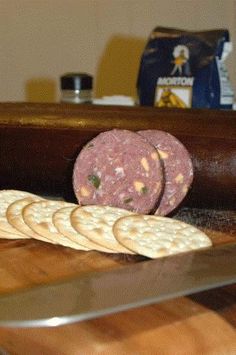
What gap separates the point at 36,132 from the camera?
3.72 feet

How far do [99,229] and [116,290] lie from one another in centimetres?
19

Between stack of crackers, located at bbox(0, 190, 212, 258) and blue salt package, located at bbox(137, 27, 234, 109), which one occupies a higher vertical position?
blue salt package, located at bbox(137, 27, 234, 109)

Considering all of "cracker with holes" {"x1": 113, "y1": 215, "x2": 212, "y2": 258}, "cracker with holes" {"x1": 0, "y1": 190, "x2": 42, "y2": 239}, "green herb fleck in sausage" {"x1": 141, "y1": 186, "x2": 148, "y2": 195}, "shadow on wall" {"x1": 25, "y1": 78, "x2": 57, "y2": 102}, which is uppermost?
"green herb fleck in sausage" {"x1": 141, "y1": 186, "x2": 148, "y2": 195}

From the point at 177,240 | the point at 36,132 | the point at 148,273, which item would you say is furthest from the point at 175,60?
the point at 148,273

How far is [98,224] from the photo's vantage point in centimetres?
86

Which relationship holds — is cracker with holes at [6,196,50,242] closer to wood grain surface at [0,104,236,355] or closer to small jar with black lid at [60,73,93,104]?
wood grain surface at [0,104,236,355]

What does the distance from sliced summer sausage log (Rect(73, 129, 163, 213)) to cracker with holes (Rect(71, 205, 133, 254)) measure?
6cm

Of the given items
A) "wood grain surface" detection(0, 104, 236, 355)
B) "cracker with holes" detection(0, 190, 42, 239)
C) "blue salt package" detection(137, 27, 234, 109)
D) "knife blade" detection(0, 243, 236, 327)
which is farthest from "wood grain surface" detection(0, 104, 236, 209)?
"blue salt package" detection(137, 27, 234, 109)

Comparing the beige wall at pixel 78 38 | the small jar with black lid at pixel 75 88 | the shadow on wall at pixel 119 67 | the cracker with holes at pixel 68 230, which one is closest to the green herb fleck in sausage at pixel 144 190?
the cracker with holes at pixel 68 230

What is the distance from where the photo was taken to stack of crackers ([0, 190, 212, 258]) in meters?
0.82

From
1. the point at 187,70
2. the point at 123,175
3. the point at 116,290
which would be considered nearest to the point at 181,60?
the point at 187,70

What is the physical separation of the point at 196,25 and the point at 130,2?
0.32m

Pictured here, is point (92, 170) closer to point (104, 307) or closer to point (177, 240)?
point (177, 240)

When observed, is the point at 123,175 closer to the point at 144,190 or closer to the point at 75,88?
the point at 144,190
